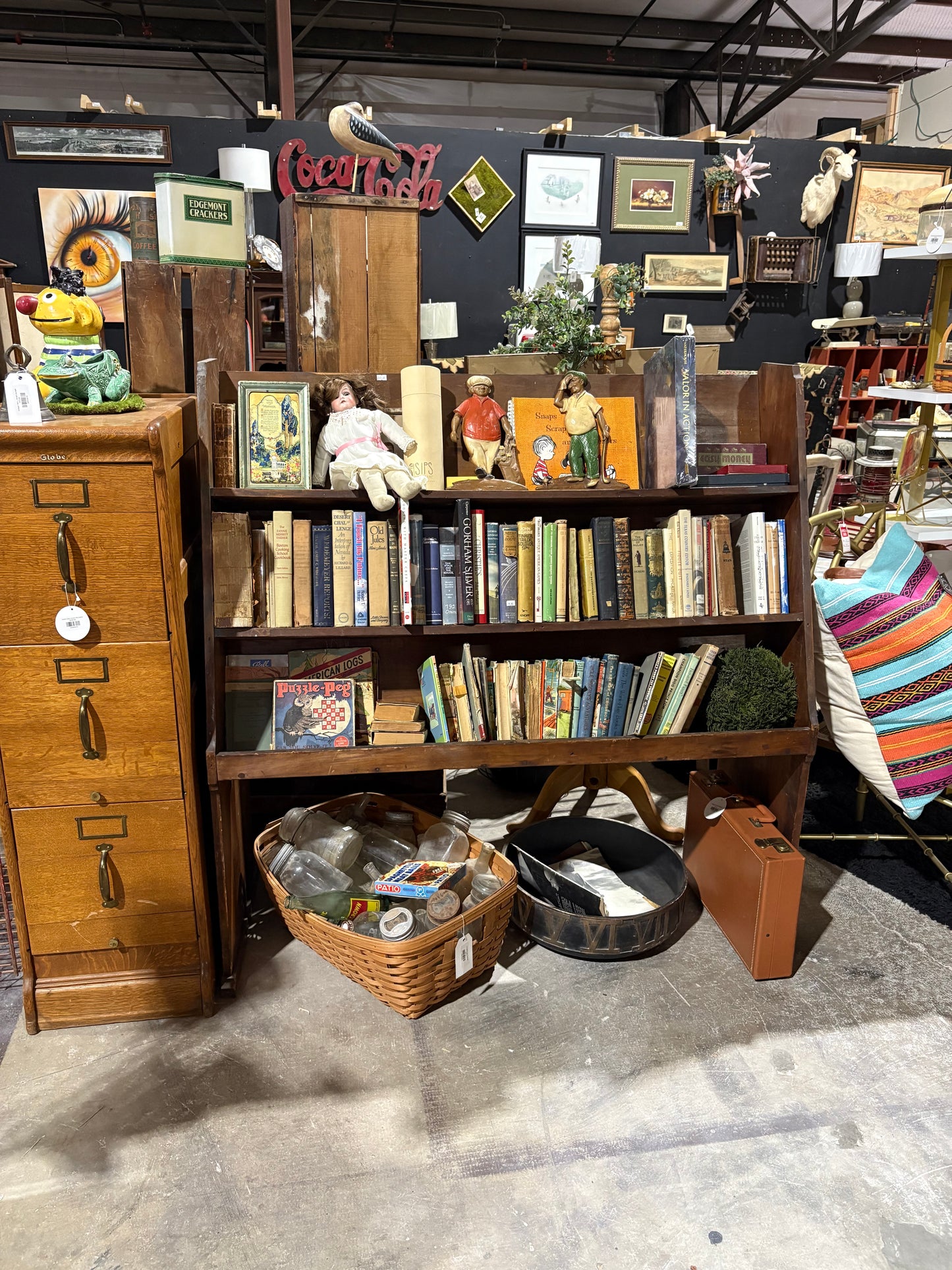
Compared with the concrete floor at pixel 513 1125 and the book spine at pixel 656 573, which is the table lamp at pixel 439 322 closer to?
Result: the book spine at pixel 656 573

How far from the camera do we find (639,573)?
2283 millimetres

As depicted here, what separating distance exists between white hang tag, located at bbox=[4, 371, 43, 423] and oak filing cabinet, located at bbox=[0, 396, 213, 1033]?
50 millimetres

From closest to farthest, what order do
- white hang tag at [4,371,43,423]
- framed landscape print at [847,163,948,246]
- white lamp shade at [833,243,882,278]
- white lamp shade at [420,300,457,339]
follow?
white hang tag at [4,371,43,423] → white lamp shade at [420,300,457,339] → white lamp shade at [833,243,882,278] → framed landscape print at [847,163,948,246]

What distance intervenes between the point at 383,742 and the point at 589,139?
4.98m

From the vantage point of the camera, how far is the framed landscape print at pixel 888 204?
6.18 meters

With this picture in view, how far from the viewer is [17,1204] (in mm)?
1621

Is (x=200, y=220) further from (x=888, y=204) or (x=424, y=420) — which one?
(x=888, y=204)

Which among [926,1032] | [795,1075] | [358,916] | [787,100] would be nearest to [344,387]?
[358,916]

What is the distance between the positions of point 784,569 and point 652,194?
4421 mm

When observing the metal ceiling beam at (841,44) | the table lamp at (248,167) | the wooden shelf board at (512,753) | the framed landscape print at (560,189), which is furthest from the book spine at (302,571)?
the metal ceiling beam at (841,44)

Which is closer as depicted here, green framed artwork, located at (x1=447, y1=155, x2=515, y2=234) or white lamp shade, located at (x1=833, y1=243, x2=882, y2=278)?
green framed artwork, located at (x1=447, y1=155, x2=515, y2=234)

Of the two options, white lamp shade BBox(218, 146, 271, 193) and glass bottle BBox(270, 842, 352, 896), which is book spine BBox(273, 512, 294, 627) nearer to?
glass bottle BBox(270, 842, 352, 896)

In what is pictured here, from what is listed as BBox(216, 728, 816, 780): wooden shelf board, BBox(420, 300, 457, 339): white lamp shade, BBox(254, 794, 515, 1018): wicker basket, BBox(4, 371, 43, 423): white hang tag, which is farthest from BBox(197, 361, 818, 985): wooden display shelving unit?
BBox(420, 300, 457, 339): white lamp shade

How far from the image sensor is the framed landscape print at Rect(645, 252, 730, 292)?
584 cm
